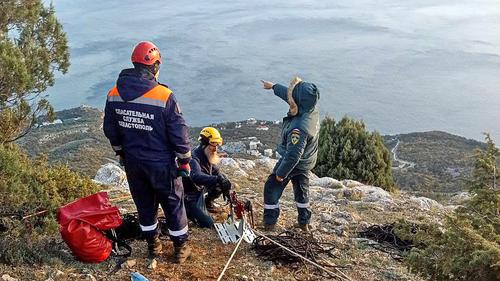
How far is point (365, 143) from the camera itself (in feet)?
48.4

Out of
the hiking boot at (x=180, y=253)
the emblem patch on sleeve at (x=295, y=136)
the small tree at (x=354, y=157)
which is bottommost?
the small tree at (x=354, y=157)

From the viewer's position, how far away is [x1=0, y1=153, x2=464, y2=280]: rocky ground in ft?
15.8

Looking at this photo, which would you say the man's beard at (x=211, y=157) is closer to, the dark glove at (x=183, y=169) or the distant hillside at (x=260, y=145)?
the dark glove at (x=183, y=169)

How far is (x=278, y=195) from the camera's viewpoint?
6.49 meters

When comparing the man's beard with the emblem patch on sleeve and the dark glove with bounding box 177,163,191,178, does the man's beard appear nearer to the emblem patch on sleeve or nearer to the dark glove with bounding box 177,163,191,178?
the emblem patch on sleeve

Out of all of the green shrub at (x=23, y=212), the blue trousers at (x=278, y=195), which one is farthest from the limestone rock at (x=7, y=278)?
the blue trousers at (x=278, y=195)

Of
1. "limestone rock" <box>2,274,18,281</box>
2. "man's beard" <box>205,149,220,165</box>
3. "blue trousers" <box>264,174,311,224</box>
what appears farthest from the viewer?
"blue trousers" <box>264,174,311,224</box>

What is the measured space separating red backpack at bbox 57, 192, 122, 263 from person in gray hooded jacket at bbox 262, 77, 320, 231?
2.07m

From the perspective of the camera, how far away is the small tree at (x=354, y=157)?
46.9 feet

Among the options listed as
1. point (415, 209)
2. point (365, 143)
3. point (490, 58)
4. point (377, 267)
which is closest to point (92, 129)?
point (365, 143)

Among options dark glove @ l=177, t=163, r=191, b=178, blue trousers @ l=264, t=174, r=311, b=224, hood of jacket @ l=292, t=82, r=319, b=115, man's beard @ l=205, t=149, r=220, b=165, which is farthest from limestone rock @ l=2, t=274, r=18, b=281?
hood of jacket @ l=292, t=82, r=319, b=115

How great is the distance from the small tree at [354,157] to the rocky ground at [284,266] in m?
3.67

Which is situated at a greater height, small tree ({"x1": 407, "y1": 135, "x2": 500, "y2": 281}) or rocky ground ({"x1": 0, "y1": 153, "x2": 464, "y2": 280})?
small tree ({"x1": 407, "y1": 135, "x2": 500, "y2": 281})

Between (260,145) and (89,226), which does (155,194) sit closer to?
(89,226)
